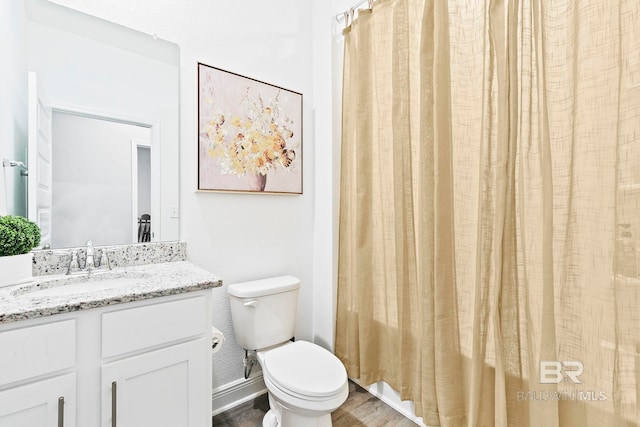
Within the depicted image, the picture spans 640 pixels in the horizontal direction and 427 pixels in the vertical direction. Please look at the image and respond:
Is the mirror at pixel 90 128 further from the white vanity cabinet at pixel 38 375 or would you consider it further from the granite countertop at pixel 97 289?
the white vanity cabinet at pixel 38 375

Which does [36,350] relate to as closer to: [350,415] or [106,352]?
[106,352]

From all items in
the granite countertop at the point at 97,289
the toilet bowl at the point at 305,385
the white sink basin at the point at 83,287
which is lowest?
the toilet bowl at the point at 305,385

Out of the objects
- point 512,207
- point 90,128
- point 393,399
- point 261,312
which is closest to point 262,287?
point 261,312

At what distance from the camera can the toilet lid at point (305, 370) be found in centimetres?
127

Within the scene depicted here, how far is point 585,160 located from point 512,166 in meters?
0.21

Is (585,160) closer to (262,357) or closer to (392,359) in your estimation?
(392,359)

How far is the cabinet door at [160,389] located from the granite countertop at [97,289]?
22 centimetres

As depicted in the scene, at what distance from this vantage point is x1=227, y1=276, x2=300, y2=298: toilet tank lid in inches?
63.6

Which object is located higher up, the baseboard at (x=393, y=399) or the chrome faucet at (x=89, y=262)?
the chrome faucet at (x=89, y=262)

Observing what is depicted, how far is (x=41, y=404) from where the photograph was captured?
0.88m

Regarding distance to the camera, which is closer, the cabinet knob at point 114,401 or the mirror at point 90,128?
the cabinet knob at point 114,401

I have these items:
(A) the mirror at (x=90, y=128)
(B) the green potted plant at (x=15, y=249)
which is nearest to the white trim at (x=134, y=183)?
(A) the mirror at (x=90, y=128)

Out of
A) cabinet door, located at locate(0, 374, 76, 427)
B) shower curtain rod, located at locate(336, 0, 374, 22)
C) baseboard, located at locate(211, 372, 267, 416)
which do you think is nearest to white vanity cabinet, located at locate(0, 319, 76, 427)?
cabinet door, located at locate(0, 374, 76, 427)

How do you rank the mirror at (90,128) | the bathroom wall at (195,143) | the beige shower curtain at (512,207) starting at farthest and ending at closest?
the bathroom wall at (195,143)
the mirror at (90,128)
the beige shower curtain at (512,207)
